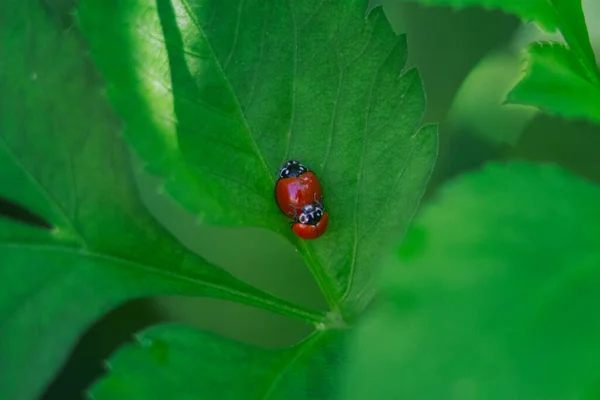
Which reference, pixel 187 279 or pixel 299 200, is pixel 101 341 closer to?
pixel 187 279

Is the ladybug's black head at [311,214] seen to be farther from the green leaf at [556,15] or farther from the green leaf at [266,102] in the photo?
the green leaf at [556,15]

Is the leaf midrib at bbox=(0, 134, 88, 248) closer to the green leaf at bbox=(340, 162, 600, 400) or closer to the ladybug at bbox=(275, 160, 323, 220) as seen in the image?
the ladybug at bbox=(275, 160, 323, 220)

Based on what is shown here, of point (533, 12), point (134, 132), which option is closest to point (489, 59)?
point (533, 12)

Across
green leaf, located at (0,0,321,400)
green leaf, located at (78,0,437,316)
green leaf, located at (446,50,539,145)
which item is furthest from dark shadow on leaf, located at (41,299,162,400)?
green leaf, located at (446,50,539,145)

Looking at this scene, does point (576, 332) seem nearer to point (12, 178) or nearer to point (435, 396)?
point (435, 396)

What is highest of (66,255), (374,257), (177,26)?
(177,26)

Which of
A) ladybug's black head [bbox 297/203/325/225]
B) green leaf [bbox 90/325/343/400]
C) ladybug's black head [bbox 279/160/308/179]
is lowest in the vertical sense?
green leaf [bbox 90/325/343/400]

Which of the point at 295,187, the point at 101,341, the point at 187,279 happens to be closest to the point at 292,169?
the point at 295,187
